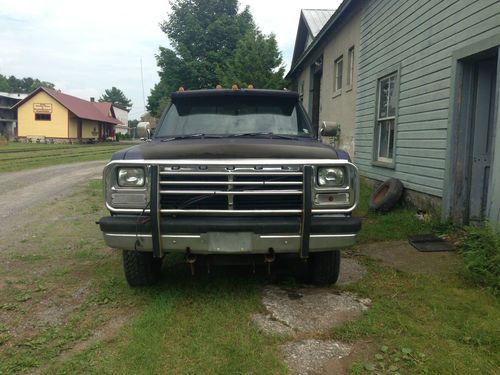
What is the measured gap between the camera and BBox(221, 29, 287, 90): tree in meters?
20.9

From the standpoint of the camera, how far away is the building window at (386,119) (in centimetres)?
876

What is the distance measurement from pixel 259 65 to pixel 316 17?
332 centimetres

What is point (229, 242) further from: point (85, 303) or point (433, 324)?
point (433, 324)

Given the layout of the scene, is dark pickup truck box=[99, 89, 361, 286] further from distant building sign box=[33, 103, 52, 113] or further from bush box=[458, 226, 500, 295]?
distant building sign box=[33, 103, 52, 113]

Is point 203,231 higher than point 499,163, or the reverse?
point 499,163

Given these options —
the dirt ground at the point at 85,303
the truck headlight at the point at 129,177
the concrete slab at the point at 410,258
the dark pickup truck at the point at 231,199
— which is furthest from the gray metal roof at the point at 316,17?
the truck headlight at the point at 129,177

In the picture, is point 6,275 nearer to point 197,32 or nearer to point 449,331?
point 449,331

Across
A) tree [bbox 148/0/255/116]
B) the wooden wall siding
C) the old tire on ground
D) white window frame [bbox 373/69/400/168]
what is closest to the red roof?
tree [bbox 148/0/255/116]

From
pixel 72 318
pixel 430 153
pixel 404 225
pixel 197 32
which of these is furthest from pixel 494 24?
pixel 197 32

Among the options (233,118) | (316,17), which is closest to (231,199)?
(233,118)

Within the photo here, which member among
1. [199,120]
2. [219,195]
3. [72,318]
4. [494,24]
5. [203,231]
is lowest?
[72,318]

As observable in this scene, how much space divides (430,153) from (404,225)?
1.21m

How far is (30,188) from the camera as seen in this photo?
1079 centimetres

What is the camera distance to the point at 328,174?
3568mm
